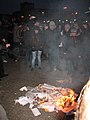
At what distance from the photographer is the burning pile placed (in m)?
6.22

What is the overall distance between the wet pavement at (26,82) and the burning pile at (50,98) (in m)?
0.23

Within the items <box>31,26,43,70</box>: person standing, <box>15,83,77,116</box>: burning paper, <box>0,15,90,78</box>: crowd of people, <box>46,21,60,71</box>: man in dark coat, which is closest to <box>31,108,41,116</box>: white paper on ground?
<box>15,83,77,116</box>: burning paper

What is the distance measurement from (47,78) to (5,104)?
323 cm

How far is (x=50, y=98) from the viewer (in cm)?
742

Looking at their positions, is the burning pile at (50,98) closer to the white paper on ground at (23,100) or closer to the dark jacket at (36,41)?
the white paper on ground at (23,100)

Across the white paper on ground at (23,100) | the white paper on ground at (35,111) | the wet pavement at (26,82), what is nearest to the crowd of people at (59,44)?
the wet pavement at (26,82)

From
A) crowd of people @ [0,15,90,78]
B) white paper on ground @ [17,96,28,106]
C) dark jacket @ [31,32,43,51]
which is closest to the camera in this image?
white paper on ground @ [17,96,28,106]

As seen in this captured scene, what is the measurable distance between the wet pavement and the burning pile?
0.23 metres

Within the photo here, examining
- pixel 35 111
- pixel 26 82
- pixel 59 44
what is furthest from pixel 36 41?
pixel 35 111

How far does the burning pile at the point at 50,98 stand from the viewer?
245 inches

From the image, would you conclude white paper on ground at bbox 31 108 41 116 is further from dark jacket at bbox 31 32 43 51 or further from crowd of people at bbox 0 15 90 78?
dark jacket at bbox 31 32 43 51

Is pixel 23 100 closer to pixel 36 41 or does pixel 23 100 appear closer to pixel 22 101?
pixel 22 101

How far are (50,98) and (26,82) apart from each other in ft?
7.29

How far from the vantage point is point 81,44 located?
32.7 ft
